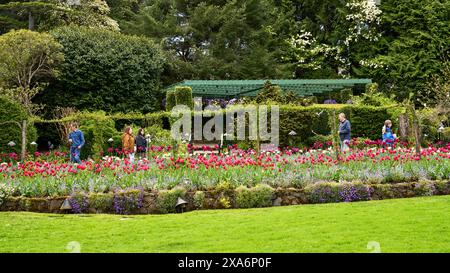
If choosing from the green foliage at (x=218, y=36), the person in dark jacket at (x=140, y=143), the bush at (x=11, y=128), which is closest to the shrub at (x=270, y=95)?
the person in dark jacket at (x=140, y=143)

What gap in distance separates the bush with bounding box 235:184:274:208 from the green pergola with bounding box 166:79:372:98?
14.9 metres

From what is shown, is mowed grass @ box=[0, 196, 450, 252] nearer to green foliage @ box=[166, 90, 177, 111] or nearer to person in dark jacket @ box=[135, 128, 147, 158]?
person in dark jacket @ box=[135, 128, 147, 158]

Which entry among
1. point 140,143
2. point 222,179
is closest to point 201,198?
point 222,179

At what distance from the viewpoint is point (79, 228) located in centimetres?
867

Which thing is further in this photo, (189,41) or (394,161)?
(189,41)

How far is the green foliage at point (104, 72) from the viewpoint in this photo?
2572 cm

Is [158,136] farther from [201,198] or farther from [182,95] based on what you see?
[201,198]

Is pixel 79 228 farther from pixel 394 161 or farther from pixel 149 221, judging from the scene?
pixel 394 161

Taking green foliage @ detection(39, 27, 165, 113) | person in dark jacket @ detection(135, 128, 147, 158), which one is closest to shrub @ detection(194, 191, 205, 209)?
person in dark jacket @ detection(135, 128, 147, 158)

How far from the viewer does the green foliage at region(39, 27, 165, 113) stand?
25.7 metres

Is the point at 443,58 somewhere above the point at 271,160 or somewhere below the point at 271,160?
above

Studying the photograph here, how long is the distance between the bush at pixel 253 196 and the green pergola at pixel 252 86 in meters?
14.9
